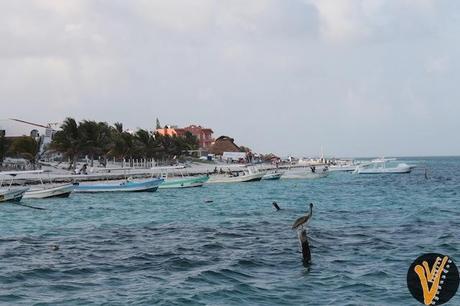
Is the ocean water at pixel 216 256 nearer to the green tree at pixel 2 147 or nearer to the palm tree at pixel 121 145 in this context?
the green tree at pixel 2 147

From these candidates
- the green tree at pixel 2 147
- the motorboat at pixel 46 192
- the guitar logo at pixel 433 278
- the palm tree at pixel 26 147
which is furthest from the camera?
the green tree at pixel 2 147

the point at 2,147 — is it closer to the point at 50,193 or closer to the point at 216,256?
the point at 50,193

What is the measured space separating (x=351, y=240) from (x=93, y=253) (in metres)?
10.8

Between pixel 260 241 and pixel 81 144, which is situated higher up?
pixel 81 144

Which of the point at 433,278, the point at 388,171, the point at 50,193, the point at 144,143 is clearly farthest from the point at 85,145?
the point at 433,278

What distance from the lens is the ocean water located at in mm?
16016

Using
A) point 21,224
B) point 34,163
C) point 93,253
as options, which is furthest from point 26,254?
point 34,163

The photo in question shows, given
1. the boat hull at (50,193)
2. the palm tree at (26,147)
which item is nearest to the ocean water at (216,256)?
the boat hull at (50,193)

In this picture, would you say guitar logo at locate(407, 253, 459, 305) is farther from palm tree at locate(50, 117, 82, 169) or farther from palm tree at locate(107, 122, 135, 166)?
palm tree at locate(107, 122, 135, 166)

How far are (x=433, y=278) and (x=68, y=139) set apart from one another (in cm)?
9201

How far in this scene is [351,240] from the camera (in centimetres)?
2545

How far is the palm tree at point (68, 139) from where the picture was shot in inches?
3723

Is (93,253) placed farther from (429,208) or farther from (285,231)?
(429,208)

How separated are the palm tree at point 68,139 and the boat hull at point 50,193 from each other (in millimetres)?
38406
